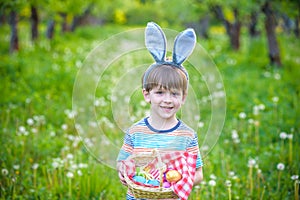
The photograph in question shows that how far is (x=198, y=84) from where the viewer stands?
8.22 m

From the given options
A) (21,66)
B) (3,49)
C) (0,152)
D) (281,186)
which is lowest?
(281,186)

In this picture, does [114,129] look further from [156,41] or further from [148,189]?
[148,189]

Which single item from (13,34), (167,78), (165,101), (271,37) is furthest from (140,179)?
(13,34)

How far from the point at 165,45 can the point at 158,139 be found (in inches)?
21.1

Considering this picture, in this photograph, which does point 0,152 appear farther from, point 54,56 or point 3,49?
point 3,49

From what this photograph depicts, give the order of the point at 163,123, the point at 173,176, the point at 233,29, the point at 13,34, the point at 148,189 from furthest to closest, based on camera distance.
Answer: the point at 233,29, the point at 13,34, the point at 163,123, the point at 173,176, the point at 148,189

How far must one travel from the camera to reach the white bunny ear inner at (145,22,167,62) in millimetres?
2397

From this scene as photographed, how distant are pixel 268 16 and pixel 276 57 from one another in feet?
3.05

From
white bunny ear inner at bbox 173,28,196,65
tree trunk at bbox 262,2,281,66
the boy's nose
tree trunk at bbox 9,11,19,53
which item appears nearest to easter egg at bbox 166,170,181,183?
the boy's nose

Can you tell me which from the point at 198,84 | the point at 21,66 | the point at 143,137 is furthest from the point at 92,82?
the point at 143,137

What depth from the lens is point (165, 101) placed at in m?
2.38

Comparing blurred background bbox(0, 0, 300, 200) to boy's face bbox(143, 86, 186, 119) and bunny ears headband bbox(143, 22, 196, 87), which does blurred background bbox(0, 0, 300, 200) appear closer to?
boy's face bbox(143, 86, 186, 119)

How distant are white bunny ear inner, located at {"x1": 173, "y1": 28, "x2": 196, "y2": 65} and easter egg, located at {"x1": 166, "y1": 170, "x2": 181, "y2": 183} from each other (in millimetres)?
618

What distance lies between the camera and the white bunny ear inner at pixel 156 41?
2397 mm
